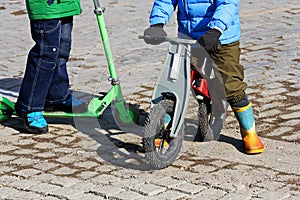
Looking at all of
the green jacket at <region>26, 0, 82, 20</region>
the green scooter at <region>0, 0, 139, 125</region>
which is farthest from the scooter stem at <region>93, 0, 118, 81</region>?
the green jacket at <region>26, 0, 82, 20</region>

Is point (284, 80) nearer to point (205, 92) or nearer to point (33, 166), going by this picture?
point (205, 92)

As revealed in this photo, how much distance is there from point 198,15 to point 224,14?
9.5 inches

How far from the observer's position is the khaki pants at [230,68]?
5.23 metres

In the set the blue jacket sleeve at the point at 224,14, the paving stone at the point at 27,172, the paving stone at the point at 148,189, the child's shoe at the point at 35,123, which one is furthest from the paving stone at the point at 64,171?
the blue jacket sleeve at the point at 224,14

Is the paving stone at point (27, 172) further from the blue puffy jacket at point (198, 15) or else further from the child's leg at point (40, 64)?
the blue puffy jacket at point (198, 15)

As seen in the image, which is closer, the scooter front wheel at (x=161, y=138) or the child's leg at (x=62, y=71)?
the scooter front wheel at (x=161, y=138)

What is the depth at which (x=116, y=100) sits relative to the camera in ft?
19.8

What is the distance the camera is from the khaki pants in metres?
5.23

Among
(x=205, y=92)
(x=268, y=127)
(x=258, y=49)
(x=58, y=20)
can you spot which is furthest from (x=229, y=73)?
Answer: (x=258, y=49)

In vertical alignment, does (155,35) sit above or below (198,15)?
below

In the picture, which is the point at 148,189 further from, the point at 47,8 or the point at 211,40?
the point at 47,8

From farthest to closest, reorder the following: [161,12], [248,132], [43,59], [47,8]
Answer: [43,59], [47,8], [248,132], [161,12]

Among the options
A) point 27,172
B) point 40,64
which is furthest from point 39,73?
point 27,172

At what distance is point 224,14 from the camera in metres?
4.97
